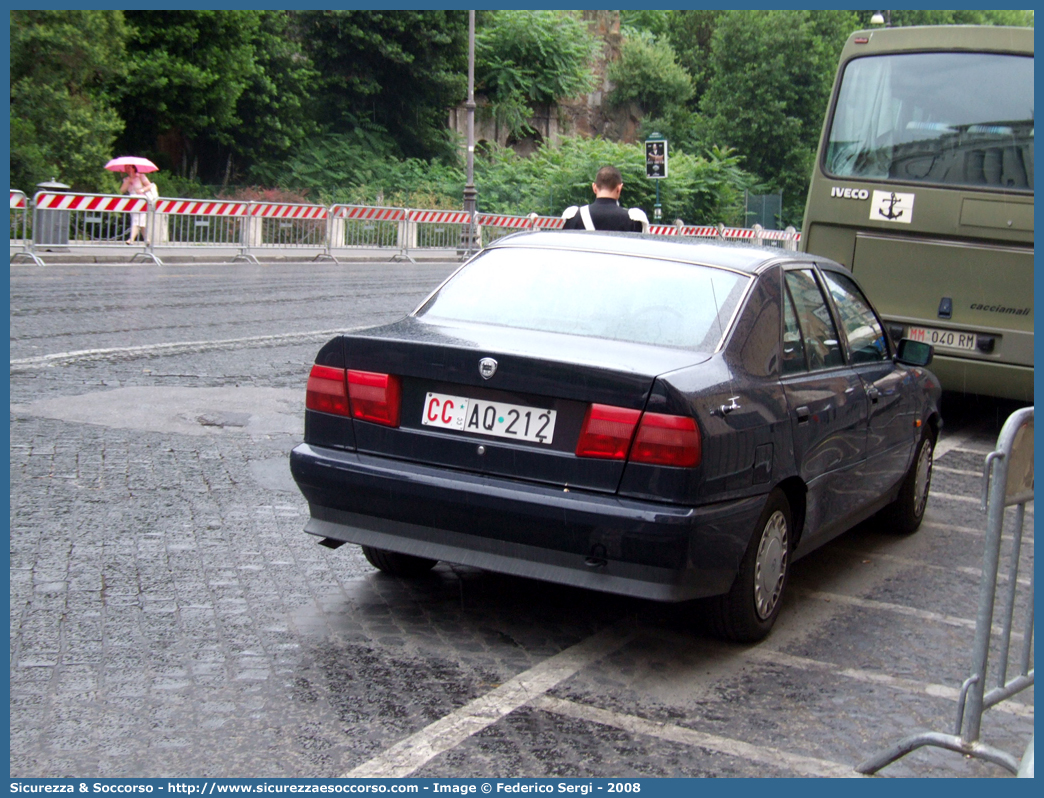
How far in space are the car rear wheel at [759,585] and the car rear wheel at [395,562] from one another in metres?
1.32

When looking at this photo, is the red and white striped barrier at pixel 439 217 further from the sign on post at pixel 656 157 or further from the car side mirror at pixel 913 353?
the car side mirror at pixel 913 353

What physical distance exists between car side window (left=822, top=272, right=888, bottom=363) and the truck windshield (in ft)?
14.8

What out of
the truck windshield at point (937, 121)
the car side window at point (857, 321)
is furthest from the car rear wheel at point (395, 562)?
the truck windshield at point (937, 121)

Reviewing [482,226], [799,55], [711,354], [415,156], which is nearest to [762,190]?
[799,55]

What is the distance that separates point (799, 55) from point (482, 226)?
3395 centimetres

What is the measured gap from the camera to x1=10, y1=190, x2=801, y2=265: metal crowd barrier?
21.7 metres

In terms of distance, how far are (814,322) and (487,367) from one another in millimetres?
1767

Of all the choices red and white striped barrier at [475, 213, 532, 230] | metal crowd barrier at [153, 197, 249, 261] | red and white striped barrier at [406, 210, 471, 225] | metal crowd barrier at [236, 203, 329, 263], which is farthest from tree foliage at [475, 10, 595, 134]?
metal crowd barrier at [153, 197, 249, 261]

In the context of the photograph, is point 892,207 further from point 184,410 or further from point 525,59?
point 525,59

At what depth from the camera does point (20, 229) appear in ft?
70.8

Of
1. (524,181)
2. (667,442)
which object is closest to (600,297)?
(667,442)

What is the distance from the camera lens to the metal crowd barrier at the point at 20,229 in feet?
68.8

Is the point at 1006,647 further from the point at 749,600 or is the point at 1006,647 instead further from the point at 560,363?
the point at 560,363

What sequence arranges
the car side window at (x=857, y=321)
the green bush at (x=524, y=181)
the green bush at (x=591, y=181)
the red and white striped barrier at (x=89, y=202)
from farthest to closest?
the green bush at (x=591, y=181) < the green bush at (x=524, y=181) < the red and white striped barrier at (x=89, y=202) < the car side window at (x=857, y=321)
